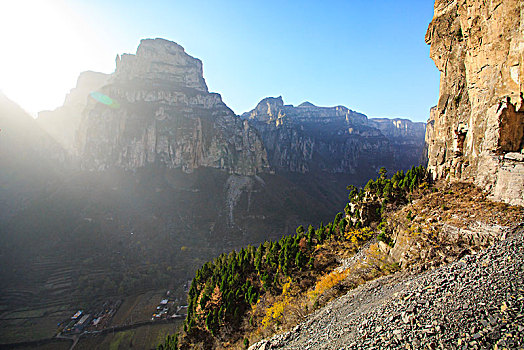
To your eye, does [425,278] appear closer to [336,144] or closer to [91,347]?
[91,347]

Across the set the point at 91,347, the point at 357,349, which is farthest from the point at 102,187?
the point at 357,349

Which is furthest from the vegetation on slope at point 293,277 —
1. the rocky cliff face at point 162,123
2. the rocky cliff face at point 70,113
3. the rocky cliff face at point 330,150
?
the rocky cliff face at point 70,113

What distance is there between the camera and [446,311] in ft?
Result: 23.6

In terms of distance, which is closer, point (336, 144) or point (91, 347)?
point (91, 347)

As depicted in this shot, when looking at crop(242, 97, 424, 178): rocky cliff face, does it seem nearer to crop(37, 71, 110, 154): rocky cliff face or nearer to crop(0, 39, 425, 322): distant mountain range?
crop(0, 39, 425, 322): distant mountain range

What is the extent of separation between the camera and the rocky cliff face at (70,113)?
142863 millimetres

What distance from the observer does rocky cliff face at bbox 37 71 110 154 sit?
142863 millimetres

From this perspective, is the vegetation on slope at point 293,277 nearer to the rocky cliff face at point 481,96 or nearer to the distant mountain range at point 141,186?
the rocky cliff face at point 481,96

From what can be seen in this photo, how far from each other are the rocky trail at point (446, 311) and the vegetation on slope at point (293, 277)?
3605 mm

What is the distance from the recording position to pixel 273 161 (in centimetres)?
15688

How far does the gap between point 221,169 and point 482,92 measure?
10275cm

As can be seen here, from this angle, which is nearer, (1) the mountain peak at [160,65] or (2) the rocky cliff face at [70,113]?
(1) the mountain peak at [160,65]

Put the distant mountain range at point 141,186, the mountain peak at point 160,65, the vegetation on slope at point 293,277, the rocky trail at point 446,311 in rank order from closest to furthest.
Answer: the rocky trail at point 446,311, the vegetation on slope at point 293,277, the distant mountain range at point 141,186, the mountain peak at point 160,65

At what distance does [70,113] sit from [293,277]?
191 m
